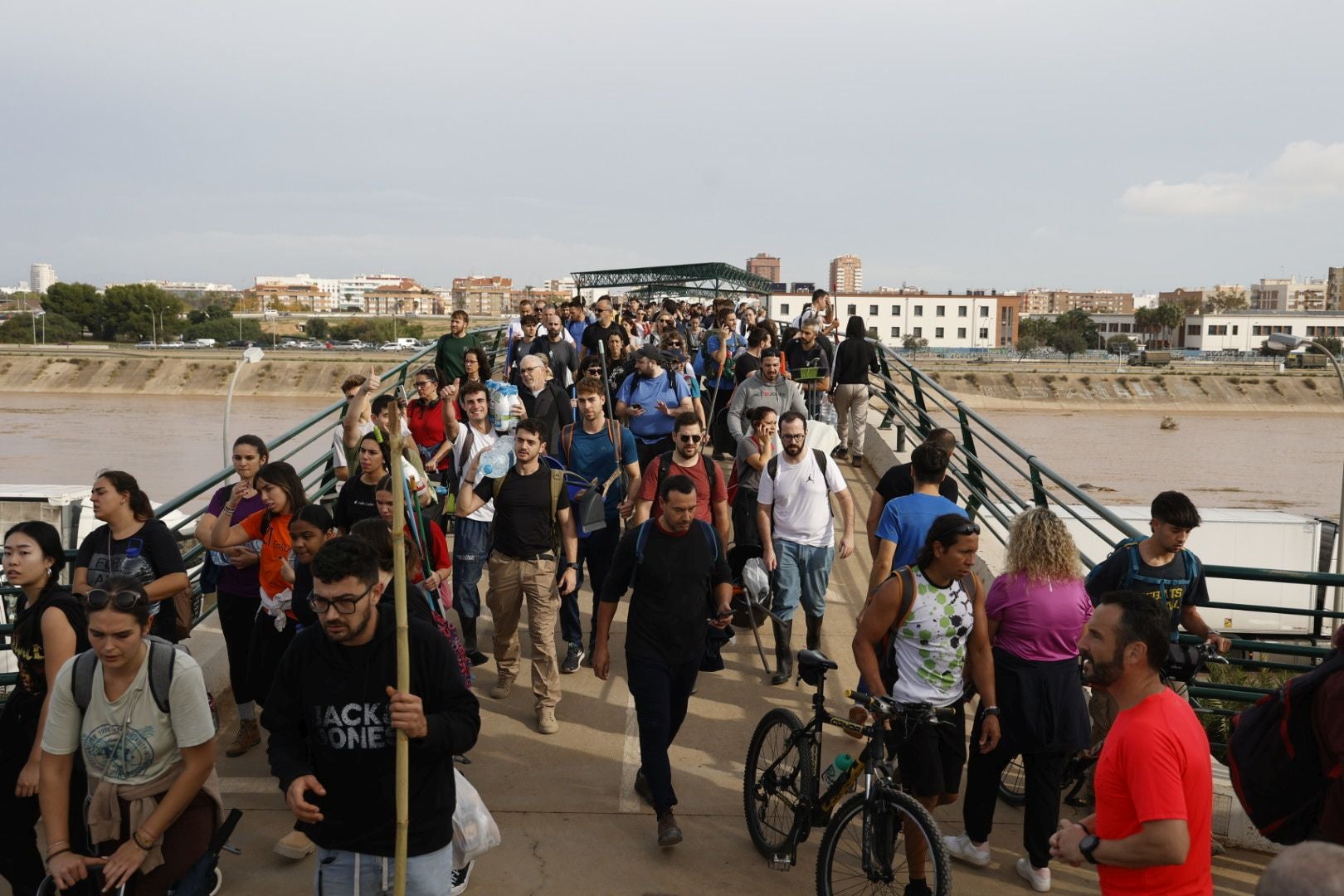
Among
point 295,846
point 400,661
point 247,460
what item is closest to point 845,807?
point 400,661

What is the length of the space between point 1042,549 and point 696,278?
3727cm

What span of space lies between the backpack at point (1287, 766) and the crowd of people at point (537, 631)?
0.08m

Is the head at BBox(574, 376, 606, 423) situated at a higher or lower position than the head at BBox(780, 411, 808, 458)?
higher

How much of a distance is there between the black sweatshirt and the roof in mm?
34308

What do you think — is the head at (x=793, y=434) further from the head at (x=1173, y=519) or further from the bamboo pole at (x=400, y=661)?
the bamboo pole at (x=400, y=661)

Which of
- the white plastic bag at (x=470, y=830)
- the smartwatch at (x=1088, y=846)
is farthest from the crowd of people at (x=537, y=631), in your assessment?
the white plastic bag at (x=470, y=830)

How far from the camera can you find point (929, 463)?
5.12 m

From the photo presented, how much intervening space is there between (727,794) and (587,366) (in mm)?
6399

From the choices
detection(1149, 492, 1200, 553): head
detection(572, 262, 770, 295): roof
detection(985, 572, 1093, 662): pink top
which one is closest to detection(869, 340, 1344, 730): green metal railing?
detection(1149, 492, 1200, 553): head

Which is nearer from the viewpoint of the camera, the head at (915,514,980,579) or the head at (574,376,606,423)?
the head at (915,514,980,579)

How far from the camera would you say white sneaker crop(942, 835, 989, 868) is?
14.9ft

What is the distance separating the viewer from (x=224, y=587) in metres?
5.37

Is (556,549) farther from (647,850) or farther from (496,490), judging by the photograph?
(647,850)

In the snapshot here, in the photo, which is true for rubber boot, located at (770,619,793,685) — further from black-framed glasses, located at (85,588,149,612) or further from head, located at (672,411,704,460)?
black-framed glasses, located at (85,588,149,612)
